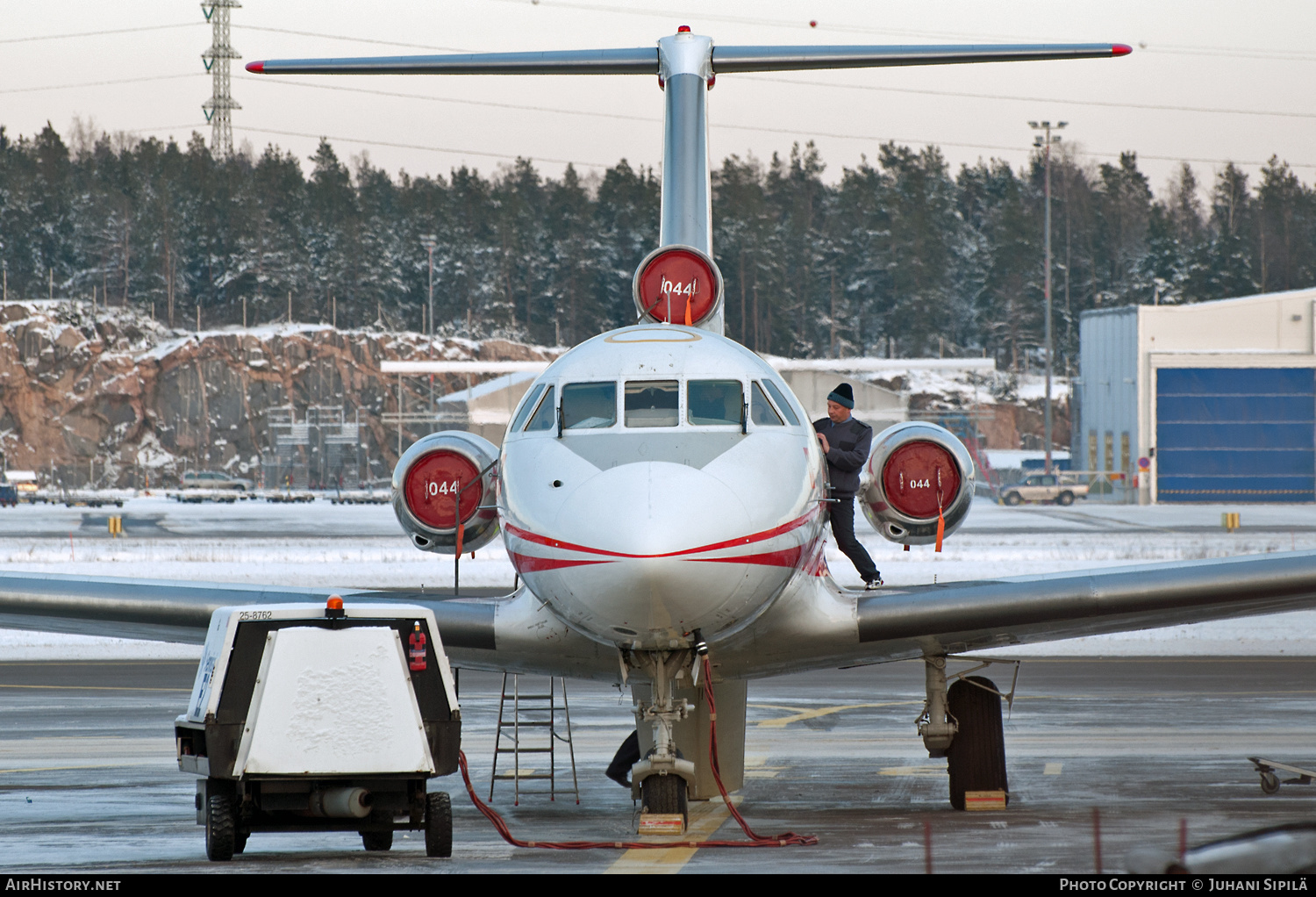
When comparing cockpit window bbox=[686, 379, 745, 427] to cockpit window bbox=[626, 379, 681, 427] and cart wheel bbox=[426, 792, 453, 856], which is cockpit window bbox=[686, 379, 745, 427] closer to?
cockpit window bbox=[626, 379, 681, 427]

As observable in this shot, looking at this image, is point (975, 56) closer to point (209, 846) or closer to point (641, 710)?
point (641, 710)

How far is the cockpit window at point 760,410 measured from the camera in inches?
412

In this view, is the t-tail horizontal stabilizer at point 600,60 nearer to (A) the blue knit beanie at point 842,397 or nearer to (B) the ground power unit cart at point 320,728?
(A) the blue knit beanie at point 842,397

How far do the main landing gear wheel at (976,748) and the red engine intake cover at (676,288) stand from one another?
3.86 metres

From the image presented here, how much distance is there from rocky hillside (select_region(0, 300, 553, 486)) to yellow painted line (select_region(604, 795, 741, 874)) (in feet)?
312

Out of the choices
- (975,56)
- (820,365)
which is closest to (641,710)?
(975,56)

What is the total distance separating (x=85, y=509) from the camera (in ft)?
243

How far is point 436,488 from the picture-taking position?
A: 1259cm

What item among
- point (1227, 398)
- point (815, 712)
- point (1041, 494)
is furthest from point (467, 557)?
point (1227, 398)

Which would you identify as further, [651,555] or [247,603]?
[247,603]

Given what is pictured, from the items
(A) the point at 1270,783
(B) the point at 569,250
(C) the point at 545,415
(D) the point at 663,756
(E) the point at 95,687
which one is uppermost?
(B) the point at 569,250

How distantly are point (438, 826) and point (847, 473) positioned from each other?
4.47 meters

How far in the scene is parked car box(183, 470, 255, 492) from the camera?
9500 cm

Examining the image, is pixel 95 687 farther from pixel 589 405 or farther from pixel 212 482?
pixel 212 482
